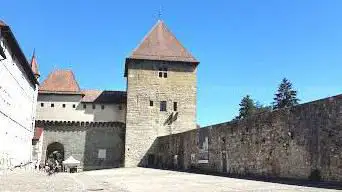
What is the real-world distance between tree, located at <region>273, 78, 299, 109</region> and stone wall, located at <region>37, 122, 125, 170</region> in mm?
27975

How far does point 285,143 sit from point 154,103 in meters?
24.7

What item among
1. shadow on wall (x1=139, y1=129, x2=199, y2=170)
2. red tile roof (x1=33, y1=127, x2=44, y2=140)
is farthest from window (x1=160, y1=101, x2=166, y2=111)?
red tile roof (x1=33, y1=127, x2=44, y2=140)

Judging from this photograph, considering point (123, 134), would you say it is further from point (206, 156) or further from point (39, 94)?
point (206, 156)

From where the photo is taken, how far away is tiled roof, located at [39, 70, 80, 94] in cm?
4034

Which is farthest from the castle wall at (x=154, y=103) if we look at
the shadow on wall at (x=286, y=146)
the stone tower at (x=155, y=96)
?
the shadow on wall at (x=286, y=146)

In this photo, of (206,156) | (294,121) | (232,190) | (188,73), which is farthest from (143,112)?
(232,190)

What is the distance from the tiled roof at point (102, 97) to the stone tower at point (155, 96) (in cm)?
271

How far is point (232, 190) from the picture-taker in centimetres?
974

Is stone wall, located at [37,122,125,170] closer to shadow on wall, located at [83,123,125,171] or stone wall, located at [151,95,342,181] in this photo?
shadow on wall, located at [83,123,125,171]

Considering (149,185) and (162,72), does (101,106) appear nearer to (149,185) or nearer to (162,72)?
(162,72)

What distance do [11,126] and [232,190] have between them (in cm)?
2016

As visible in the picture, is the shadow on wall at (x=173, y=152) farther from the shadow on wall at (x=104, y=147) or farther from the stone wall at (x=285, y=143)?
the stone wall at (x=285, y=143)

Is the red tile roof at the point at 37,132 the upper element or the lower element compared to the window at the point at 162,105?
lower

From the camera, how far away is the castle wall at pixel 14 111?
23.2 metres
